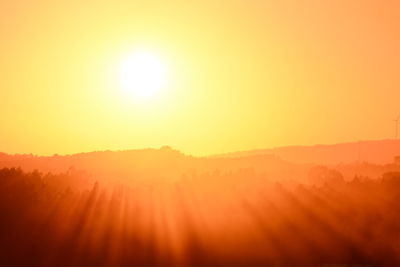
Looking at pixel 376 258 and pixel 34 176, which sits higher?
pixel 34 176

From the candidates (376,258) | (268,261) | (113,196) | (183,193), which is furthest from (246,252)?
(183,193)

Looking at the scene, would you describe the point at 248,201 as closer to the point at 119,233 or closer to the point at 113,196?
the point at 113,196

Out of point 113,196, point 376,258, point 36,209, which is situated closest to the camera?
point 376,258

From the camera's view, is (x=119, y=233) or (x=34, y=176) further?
(x=34, y=176)

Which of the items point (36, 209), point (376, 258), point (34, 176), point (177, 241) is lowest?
point (376, 258)

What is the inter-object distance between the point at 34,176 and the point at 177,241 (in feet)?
95.6

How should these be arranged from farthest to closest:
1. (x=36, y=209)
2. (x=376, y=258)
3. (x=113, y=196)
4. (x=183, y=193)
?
(x=183, y=193) → (x=113, y=196) → (x=36, y=209) → (x=376, y=258)

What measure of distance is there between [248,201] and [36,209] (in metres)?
34.6

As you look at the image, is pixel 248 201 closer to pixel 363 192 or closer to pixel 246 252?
pixel 363 192

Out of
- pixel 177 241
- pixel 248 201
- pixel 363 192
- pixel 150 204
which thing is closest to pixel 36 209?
pixel 177 241

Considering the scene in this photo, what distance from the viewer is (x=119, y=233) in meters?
80.1

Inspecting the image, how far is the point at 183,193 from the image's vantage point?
12750 cm

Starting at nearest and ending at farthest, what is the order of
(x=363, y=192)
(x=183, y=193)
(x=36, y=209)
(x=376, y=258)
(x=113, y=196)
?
(x=376, y=258)
(x=36, y=209)
(x=363, y=192)
(x=113, y=196)
(x=183, y=193)

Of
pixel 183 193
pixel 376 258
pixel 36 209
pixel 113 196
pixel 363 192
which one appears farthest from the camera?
pixel 183 193
